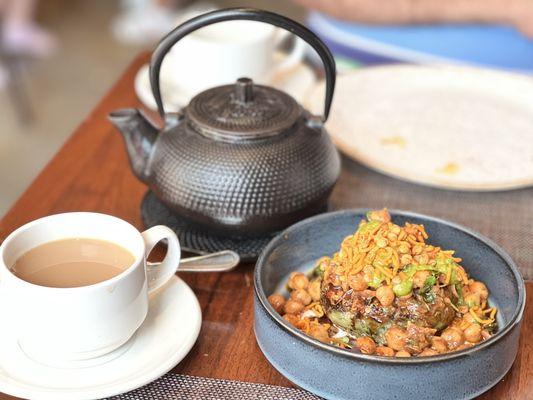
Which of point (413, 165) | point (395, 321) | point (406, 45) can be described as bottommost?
point (406, 45)

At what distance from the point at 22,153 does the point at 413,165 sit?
2.02 metres

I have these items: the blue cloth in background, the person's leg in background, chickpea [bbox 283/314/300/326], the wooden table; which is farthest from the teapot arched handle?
the person's leg in background

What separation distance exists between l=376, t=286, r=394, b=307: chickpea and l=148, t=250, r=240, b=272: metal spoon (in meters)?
0.22

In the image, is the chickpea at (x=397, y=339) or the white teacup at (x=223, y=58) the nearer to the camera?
the chickpea at (x=397, y=339)

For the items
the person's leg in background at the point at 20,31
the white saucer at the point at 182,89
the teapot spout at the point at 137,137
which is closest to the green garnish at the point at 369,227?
the teapot spout at the point at 137,137

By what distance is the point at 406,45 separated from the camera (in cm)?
187

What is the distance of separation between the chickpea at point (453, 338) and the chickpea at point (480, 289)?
0.25 feet

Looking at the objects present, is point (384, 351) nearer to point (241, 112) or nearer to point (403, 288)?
point (403, 288)

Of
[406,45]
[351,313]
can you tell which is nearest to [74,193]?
[351,313]

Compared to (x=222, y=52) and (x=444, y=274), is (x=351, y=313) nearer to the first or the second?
(x=444, y=274)

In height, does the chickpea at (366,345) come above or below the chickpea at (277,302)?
above

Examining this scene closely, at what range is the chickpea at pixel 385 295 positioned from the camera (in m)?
0.81

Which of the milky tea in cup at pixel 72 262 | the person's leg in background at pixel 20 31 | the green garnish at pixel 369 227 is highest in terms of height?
the green garnish at pixel 369 227

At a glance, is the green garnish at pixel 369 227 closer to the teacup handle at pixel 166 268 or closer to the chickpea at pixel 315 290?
the chickpea at pixel 315 290
